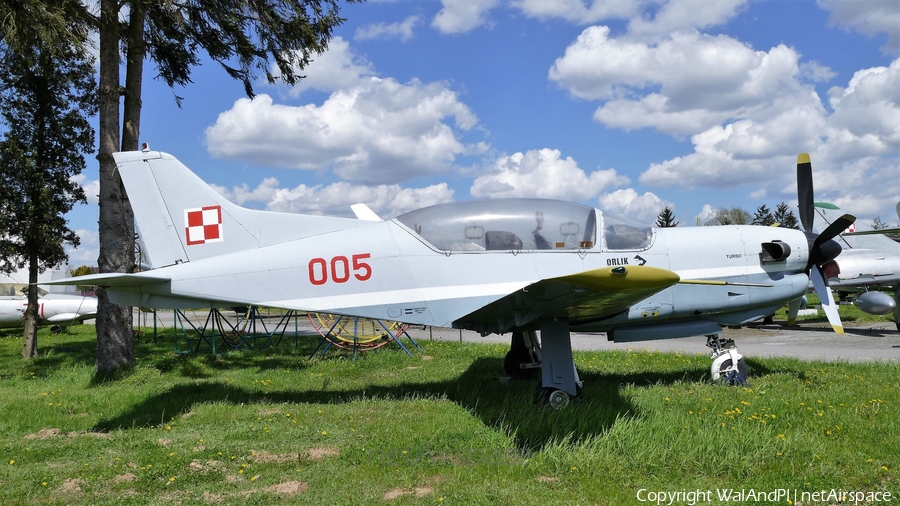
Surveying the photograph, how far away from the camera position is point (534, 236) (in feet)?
22.3

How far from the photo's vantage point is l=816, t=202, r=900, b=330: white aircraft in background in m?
16.5

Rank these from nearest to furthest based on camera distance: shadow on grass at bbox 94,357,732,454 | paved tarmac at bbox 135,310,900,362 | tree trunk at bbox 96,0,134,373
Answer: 1. shadow on grass at bbox 94,357,732,454
2. tree trunk at bbox 96,0,134,373
3. paved tarmac at bbox 135,310,900,362

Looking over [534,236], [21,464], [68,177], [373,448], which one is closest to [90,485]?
[21,464]

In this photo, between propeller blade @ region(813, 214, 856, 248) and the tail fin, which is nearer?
the tail fin

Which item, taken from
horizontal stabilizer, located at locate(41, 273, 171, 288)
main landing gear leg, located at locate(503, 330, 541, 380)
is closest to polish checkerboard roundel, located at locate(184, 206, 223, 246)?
horizontal stabilizer, located at locate(41, 273, 171, 288)

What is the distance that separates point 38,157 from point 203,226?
8499 mm

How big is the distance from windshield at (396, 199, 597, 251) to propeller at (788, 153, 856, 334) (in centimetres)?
341

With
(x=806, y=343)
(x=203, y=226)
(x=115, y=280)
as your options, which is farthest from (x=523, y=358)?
(x=806, y=343)

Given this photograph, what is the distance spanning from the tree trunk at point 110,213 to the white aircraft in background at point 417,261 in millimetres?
2697

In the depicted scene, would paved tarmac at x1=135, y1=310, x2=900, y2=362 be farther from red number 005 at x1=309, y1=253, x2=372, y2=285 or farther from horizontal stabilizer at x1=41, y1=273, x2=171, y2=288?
horizontal stabilizer at x1=41, y1=273, x2=171, y2=288

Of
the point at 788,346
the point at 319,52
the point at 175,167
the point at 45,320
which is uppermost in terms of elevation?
the point at 319,52

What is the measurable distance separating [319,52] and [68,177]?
7037 mm

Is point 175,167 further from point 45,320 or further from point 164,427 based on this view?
point 45,320

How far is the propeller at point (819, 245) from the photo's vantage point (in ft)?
25.2
